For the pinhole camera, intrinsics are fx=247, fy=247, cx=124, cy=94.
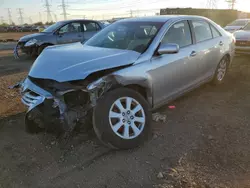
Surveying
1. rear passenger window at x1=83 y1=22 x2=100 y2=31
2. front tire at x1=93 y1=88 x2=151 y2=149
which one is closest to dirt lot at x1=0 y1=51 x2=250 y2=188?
front tire at x1=93 y1=88 x2=151 y2=149

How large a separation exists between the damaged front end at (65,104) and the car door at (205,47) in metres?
2.30

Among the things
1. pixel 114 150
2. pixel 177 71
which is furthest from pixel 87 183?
pixel 177 71

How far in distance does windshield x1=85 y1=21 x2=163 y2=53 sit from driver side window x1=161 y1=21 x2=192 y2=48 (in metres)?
0.20

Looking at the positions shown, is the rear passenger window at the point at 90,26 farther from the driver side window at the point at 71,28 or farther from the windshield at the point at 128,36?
the windshield at the point at 128,36

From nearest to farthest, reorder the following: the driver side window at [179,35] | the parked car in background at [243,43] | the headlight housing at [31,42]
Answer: the driver side window at [179,35], the parked car in background at [243,43], the headlight housing at [31,42]

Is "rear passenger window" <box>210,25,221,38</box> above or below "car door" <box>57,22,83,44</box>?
above

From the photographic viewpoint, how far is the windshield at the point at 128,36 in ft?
12.2

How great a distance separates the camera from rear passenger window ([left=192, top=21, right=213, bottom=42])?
182 inches

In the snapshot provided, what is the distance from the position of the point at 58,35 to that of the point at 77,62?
7506 mm

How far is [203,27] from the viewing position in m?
4.96

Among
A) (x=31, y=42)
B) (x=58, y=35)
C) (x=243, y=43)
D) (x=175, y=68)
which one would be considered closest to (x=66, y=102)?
(x=175, y=68)

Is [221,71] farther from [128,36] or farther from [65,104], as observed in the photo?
[65,104]

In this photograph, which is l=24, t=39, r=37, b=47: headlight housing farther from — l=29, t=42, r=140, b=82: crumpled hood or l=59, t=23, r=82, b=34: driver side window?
l=29, t=42, r=140, b=82: crumpled hood

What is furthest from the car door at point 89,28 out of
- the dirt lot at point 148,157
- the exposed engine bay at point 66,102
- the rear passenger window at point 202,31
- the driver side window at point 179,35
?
the exposed engine bay at point 66,102
